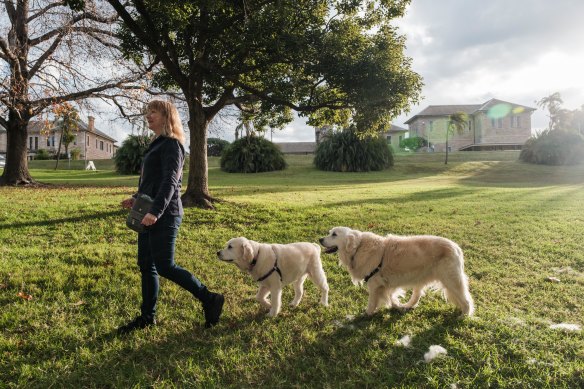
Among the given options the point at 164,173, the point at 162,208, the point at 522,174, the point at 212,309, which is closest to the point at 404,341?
the point at 212,309

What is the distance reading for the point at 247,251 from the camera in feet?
14.8

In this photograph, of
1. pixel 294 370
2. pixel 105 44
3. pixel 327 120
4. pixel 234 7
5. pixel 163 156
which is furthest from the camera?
pixel 105 44

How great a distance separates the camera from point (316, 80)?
13094 millimetres

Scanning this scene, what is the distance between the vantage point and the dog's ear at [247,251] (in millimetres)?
4488

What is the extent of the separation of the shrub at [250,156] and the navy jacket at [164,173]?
112 feet

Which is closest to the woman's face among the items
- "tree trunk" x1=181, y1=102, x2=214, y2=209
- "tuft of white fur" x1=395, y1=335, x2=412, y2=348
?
"tuft of white fur" x1=395, y1=335, x2=412, y2=348

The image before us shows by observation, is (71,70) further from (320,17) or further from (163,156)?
(163,156)

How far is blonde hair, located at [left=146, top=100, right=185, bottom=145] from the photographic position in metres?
4.00

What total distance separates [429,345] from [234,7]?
10.5 meters

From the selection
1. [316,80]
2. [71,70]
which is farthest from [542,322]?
[71,70]

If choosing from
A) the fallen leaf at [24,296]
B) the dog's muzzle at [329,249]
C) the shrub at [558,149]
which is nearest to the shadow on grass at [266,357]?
the dog's muzzle at [329,249]

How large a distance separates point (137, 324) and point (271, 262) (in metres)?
1.58

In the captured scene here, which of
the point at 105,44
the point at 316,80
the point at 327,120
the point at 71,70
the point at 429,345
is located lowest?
the point at 429,345

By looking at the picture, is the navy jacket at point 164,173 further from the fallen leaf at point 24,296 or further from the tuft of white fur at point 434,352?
the tuft of white fur at point 434,352
